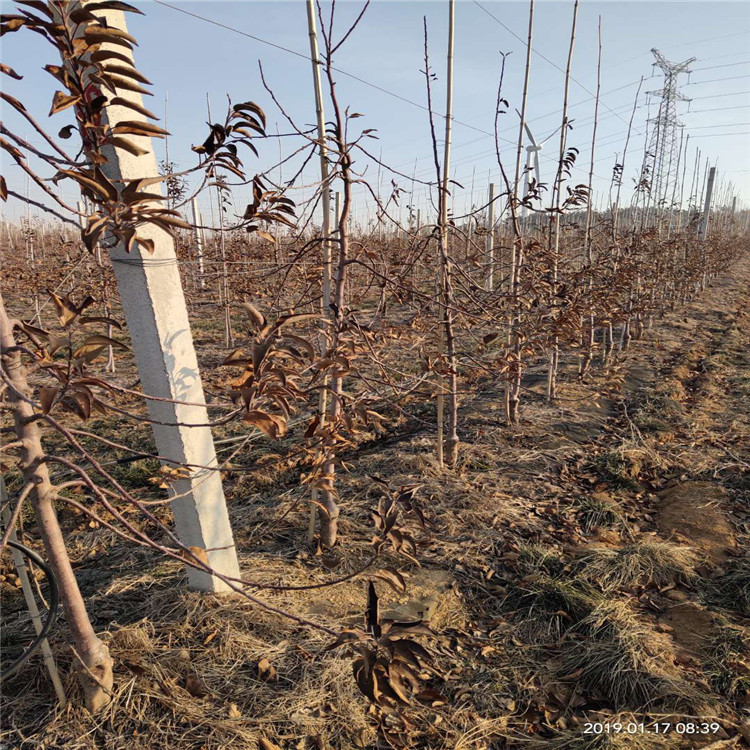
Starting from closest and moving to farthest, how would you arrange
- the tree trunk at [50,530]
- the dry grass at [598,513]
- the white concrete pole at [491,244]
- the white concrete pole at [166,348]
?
the tree trunk at [50,530]
the white concrete pole at [166,348]
the dry grass at [598,513]
the white concrete pole at [491,244]

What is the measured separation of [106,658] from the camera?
182 cm

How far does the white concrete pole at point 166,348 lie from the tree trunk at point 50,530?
436mm

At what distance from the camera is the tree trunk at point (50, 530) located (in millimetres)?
1360

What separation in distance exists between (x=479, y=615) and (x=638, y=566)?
101cm

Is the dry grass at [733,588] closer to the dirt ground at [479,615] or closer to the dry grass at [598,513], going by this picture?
the dirt ground at [479,615]

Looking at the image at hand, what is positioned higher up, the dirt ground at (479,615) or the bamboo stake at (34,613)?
the bamboo stake at (34,613)

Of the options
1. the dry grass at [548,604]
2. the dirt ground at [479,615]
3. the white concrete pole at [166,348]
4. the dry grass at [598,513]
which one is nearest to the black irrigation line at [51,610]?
the dirt ground at [479,615]

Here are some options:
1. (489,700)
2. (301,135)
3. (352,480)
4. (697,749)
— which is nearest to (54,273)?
(352,480)

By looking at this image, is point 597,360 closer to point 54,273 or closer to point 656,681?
point 656,681

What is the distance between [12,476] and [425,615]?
3866 mm

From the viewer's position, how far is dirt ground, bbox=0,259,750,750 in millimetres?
1925

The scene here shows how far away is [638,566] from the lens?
2896 mm

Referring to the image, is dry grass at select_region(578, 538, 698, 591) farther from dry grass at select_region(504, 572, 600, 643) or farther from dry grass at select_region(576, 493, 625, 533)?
dry grass at select_region(576, 493, 625, 533)

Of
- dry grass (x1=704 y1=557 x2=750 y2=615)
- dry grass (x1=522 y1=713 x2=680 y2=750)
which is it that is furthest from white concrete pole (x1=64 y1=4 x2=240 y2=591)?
dry grass (x1=704 y1=557 x2=750 y2=615)
